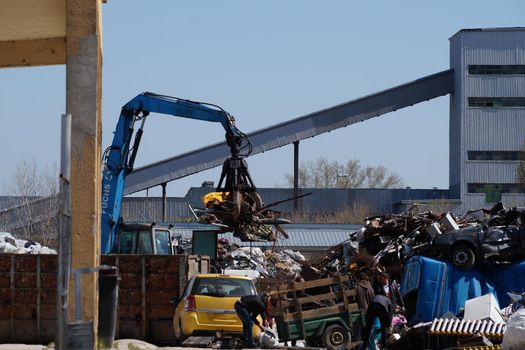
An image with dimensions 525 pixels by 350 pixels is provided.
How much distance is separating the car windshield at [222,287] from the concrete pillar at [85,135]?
9889mm

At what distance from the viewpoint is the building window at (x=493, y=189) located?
70875 mm

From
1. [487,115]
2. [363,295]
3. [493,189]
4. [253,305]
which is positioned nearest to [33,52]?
[253,305]

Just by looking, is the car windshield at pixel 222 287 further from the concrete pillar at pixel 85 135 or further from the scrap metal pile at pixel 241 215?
the concrete pillar at pixel 85 135

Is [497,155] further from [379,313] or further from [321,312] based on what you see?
[379,313]

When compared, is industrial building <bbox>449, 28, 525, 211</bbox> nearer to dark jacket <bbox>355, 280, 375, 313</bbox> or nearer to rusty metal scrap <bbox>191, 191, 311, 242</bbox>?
rusty metal scrap <bbox>191, 191, 311, 242</bbox>

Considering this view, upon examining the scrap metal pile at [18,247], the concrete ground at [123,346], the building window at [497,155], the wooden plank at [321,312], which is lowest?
the concrete ground at [123,346]

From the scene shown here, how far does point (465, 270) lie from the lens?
25.9 meters

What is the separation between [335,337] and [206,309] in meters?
3.01

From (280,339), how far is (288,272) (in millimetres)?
19655

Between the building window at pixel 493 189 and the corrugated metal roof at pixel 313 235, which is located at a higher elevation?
the building window at pixel 493 189

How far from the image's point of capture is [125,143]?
26.4 meters

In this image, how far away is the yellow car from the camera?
67.0ft

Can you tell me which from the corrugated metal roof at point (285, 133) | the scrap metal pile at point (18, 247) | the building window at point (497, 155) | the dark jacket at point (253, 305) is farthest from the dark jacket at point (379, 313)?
the building window at point (497, 155)

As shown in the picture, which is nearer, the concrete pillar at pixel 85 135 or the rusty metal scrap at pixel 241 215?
the concrete pillar at pixel 85 135
